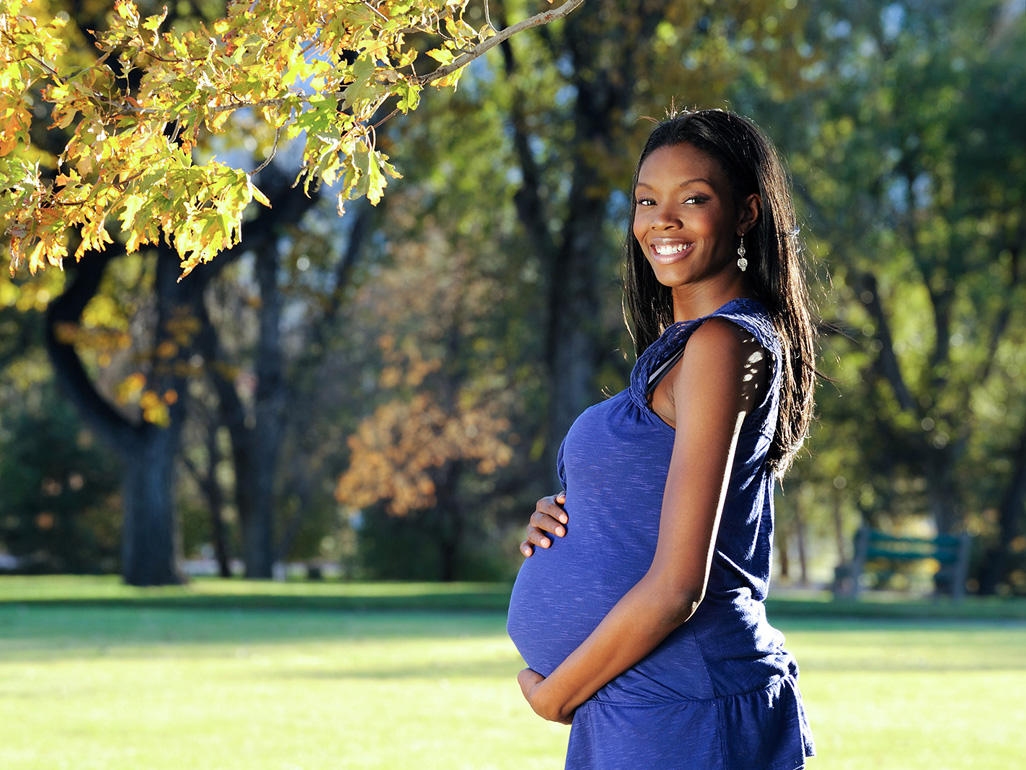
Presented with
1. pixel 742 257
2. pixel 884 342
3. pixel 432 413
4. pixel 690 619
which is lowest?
pixel 690 619

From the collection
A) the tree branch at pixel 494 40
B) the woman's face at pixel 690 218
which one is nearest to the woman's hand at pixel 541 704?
the woman's face at pixel 690 218

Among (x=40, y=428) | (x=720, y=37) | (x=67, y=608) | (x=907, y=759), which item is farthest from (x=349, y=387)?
(x=907, y=759)

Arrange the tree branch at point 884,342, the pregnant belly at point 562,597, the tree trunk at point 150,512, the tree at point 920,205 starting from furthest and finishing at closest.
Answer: the tree branch at point 884,342 → the tree at point 920,205 → the tree trunk at point 150,512 → the pregnant belly at point 562,597

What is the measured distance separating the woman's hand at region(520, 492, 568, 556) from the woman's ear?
0.61 meters

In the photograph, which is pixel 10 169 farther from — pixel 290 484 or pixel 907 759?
pixel 290 484

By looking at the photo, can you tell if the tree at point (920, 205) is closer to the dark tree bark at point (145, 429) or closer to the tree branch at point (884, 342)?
the tree branch at point (884, 342)

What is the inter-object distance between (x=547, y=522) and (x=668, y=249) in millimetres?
560

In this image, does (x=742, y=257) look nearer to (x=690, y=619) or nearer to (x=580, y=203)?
(x=690, y=619)

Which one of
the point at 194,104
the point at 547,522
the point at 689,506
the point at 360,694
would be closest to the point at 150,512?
the point at 360,694

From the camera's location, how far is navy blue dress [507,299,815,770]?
2293mm

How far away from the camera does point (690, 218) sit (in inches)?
99.6

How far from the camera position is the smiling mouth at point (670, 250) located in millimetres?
2549

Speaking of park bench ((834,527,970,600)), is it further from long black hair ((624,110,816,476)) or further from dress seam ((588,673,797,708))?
dress seam ((588,673,797,708))

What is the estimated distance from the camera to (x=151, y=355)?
17.8 metres
